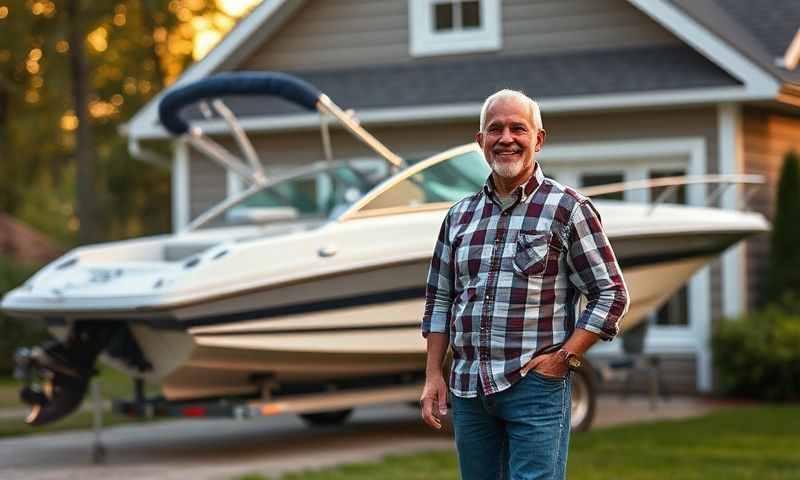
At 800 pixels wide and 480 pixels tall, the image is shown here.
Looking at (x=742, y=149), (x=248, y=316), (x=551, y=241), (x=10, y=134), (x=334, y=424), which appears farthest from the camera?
(x=10, y=134)

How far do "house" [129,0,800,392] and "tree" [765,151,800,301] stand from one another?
0.30m

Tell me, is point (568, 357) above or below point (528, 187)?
below

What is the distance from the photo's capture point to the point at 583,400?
1072cm

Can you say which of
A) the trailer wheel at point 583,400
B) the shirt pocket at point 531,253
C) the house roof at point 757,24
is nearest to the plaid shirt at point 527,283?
the shirt pocket at point 531,253

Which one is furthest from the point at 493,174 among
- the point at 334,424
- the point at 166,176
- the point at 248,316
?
the point at 166,176

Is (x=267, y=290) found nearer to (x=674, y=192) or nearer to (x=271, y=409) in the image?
(x=271, y=409)

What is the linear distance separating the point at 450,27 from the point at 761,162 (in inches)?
137

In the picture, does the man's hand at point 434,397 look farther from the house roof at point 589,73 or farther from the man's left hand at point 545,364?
the house roof at point 589,73

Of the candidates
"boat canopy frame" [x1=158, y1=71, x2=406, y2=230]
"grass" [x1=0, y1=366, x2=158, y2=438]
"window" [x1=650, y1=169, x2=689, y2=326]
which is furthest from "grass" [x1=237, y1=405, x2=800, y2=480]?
"window" [x1=650, y1=169, x2=689, y2=326]

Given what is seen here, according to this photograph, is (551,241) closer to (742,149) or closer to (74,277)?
(74,277)

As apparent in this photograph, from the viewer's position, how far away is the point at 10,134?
2459 cm

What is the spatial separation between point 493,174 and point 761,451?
17.8 ft

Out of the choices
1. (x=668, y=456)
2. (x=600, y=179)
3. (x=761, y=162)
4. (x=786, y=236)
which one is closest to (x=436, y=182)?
(x=668, y=456)

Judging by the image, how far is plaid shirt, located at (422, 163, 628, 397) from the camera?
4.36 meters
